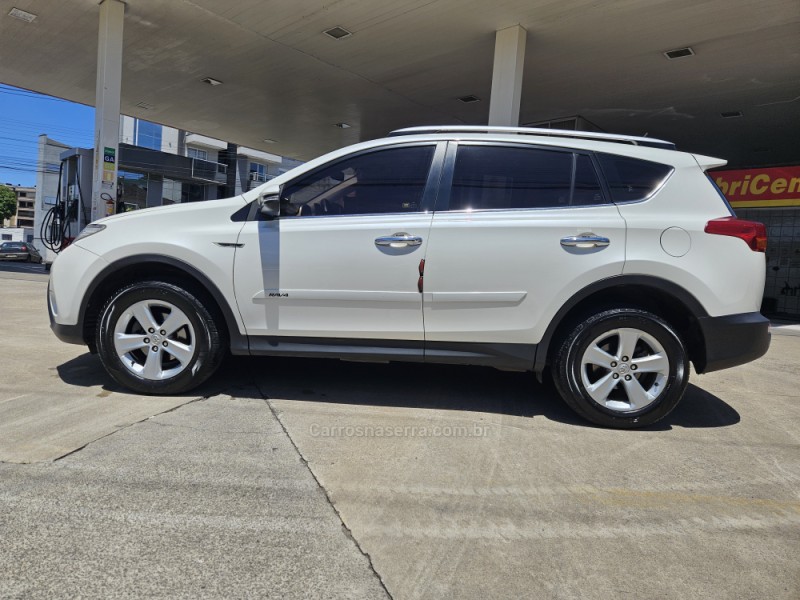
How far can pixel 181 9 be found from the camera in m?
9.46

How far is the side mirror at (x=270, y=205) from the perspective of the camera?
3.53 metres


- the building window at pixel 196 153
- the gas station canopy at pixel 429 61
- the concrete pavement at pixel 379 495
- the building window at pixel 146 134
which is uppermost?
the building window at pixel 146 134

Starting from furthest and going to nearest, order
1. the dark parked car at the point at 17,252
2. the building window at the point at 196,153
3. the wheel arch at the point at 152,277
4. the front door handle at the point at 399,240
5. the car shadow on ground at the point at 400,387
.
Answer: the building window at the point at 196,153
the dark parked car at the point at 17,252
the car shadow on ground at the point at 400,387
the wheel arch at the point at 152,277
the front door handle at the point at 399,240

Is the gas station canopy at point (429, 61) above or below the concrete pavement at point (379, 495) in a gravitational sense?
above

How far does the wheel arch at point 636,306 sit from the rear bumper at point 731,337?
1.8 inches

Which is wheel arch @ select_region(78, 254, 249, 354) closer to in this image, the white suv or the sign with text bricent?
the white suv

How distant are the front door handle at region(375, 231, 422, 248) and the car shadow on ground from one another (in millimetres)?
1150

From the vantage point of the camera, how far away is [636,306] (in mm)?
3576

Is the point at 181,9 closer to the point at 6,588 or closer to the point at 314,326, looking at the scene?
the point at 314,326

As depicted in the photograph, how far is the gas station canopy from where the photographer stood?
865 centimetres

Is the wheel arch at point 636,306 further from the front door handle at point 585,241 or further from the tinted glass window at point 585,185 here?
the tinted glass window at point 585,185

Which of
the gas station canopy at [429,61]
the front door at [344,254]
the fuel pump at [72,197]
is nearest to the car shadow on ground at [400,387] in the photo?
the front door at [344,254]

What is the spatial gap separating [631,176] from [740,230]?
0.74 m

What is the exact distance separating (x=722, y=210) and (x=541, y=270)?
124 centimetres
